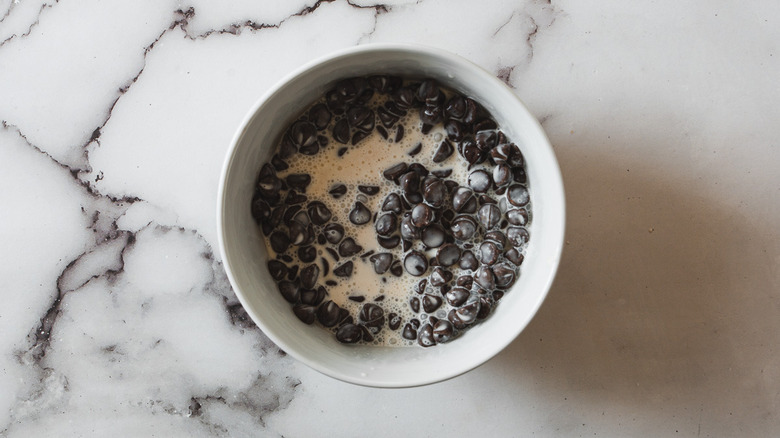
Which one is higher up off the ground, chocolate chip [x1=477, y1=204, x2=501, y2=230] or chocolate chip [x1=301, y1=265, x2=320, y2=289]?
chocolate chip [x1=477, y1=204, x2=501, y2=230]

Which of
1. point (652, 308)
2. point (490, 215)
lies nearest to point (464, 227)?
point (490, 215)

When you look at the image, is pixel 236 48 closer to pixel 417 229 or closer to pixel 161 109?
pixel 161 109

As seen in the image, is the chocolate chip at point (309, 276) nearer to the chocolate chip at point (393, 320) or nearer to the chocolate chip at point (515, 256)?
the chocolate chip at point (393, 320)

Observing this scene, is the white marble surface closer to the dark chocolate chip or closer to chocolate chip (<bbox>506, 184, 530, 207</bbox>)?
chocolate chip (<bbox>506, 184, 530, 207</bbox>)

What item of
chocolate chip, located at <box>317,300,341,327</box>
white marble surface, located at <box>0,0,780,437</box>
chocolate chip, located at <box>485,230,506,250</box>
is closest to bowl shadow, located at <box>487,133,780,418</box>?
white marble surface, located at <box>0,0,780,437</box>

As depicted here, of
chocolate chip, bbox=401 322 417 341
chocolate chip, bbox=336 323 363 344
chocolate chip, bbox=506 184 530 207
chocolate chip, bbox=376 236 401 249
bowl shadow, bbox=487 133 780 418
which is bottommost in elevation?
bowl shadow, bbox=487 133 780 418

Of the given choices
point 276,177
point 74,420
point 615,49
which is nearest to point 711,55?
point 615,49
